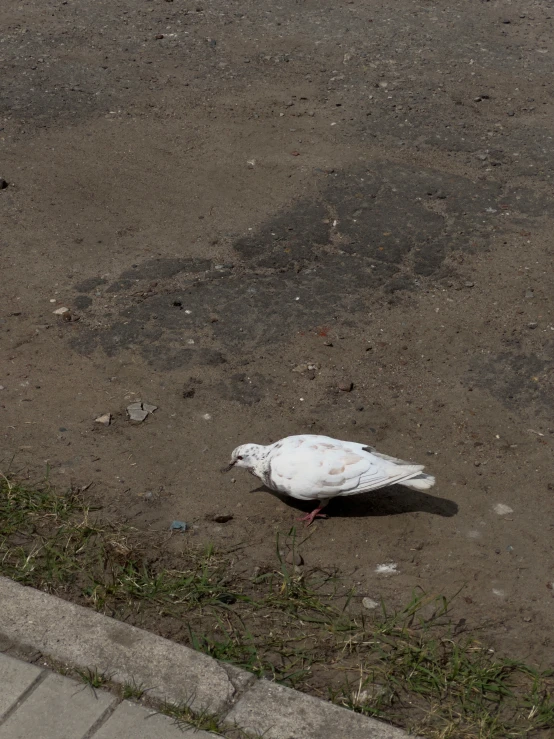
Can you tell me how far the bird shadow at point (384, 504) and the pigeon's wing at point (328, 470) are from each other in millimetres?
231

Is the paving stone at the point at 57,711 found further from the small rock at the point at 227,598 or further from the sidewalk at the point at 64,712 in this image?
the small rock at the point at 227,598

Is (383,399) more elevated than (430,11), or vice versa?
(430,11)

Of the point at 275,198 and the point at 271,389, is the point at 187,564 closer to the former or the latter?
the point at 271,389

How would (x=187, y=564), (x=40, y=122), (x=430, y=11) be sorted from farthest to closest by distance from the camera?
1. (x=430, y=11)
2. (x=40, y=122)
3. (x=187, y=564)

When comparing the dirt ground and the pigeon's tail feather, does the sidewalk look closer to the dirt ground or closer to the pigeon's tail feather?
the dirt ground

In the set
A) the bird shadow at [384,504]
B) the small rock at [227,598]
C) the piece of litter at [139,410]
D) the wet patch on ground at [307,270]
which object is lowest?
the bird shadow at [384,504]

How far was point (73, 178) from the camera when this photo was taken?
23.0 ft

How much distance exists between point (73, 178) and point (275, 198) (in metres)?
1.67

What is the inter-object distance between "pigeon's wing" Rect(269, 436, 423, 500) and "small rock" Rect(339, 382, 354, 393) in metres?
0.81

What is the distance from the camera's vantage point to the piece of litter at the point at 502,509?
4.28m

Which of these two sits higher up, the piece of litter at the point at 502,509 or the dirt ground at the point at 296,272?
the dirt ground at the point at 296,272

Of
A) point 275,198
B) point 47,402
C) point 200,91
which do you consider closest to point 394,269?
point 275,198

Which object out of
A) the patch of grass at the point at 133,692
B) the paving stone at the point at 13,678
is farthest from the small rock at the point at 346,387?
the paving stone at the point at 13,678

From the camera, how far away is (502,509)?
14.1ft
